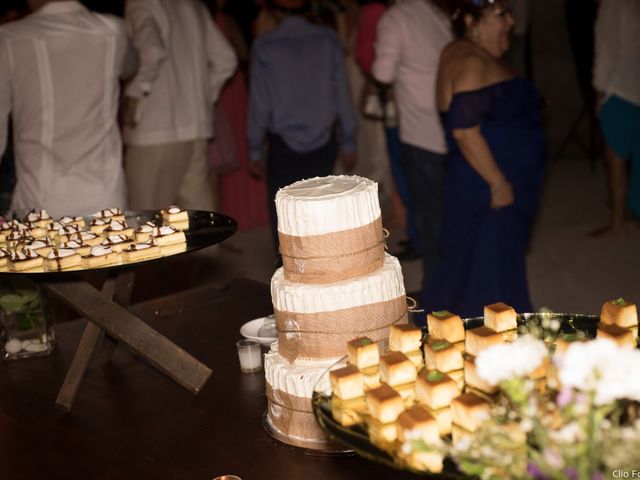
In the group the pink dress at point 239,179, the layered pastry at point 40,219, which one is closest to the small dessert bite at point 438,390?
the layered pastry at point 40,219

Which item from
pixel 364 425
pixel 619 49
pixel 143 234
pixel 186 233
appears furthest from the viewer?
pixel 619 49

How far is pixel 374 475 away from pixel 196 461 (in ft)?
1.13

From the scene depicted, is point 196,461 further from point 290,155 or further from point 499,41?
point 290,155

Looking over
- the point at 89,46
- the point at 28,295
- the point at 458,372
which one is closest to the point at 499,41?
the point at 89,46

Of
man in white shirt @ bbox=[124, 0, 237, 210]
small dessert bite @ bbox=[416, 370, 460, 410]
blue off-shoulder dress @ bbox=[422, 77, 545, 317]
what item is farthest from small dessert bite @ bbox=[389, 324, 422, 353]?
man in white shirt @ bbox=[124, 0, 237, 210]

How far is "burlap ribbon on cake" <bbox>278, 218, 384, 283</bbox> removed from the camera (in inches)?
65.5

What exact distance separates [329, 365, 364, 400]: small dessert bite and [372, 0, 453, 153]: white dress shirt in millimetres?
2963

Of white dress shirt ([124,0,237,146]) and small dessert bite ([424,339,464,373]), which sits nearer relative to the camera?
small dessert bite ([424,339,464,373])

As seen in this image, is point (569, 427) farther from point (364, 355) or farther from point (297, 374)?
point (297, 374)

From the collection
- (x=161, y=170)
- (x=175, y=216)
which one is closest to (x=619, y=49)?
(x=161, y=170)

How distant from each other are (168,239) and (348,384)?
87 cm

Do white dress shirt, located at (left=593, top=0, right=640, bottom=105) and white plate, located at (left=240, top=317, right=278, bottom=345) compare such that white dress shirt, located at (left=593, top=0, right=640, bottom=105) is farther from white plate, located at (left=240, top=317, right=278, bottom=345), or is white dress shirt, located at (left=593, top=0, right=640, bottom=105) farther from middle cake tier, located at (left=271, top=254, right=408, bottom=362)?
middle cake tier, located at (left=271, top=254, right=408, bottom=362)

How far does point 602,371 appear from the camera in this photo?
917 millimetres

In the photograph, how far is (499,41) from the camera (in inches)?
135
